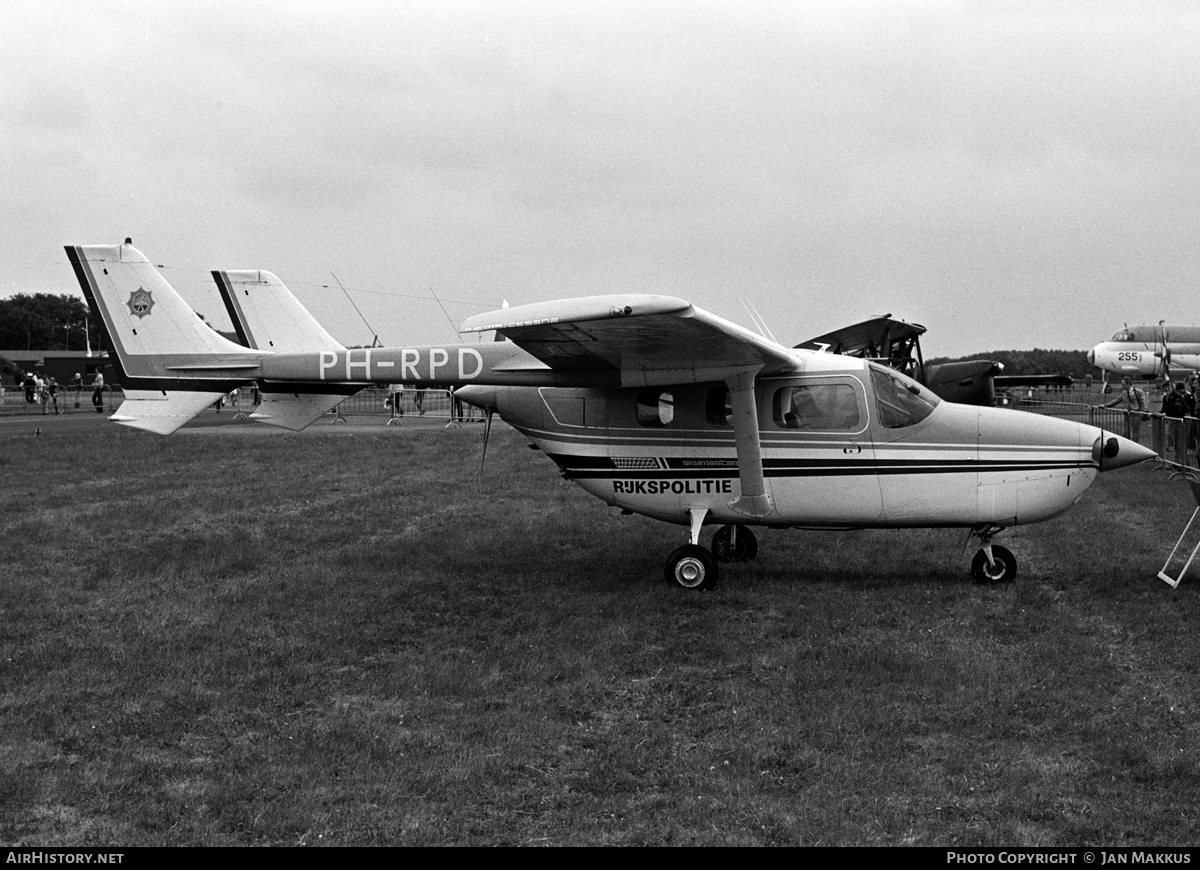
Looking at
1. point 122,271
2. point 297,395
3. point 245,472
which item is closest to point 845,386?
point 297,395

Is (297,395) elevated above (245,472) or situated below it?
above

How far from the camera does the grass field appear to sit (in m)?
5.07

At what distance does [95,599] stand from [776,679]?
637cm

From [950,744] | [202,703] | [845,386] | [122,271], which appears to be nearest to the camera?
[950,744]

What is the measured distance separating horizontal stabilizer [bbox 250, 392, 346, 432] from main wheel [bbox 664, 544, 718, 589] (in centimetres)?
452

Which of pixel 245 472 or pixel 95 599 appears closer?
pixel 95 599

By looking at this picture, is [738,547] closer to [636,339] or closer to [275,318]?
[636,339]

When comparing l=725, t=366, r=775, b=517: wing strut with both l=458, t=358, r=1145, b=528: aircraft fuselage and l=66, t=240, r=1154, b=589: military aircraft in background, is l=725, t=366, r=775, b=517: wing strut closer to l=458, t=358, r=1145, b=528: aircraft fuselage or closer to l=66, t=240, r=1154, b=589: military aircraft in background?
l=66, t=240, r=1154, b=589: military aircraft in background

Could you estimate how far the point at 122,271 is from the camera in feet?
40.1

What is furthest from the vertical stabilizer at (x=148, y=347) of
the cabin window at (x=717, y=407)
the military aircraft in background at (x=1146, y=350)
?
the military aircraft in background at (x=1146, y=350)

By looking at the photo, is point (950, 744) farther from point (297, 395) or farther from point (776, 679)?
point (297, 395)

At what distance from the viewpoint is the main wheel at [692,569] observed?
10328mm

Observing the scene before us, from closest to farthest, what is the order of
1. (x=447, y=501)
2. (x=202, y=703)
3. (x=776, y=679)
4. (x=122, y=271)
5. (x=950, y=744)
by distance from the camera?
(x=950, y=744)
(x=202, y=703)
(x=776, y=679)
(x=122, y=271)
(x=447, y=501)
